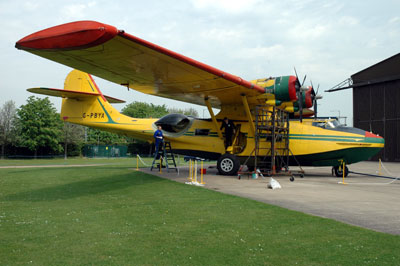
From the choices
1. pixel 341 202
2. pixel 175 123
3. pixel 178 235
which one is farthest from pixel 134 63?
pixel 341 202

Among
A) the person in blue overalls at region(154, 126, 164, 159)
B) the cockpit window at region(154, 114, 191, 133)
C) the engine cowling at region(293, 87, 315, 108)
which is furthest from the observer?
the cockpit window at region(154, 114, 191, 133)

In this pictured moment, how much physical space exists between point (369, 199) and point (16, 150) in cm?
5095

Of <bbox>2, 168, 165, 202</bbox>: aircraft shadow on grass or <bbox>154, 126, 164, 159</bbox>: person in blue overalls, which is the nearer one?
<bbox>2, 168, 165, 202</bbox>: aircraft shadow on grass

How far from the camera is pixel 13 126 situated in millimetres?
51250

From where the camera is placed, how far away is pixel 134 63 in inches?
426

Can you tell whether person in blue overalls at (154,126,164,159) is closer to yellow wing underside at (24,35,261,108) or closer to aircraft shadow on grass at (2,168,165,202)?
yellow wing underside at (24,35,261,108)

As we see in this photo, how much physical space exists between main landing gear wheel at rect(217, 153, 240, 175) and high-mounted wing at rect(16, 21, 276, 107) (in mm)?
2935

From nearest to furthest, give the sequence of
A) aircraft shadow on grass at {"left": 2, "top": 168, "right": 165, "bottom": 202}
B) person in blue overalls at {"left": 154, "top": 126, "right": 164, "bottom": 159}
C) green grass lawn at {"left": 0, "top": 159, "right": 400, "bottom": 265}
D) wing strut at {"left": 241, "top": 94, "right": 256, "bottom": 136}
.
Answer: green grass lawn at {"left": 0, "top": 159, "right": 400, "bottom": 265}
aircraft shadow on grass at {"left": 2, "top": 168, "right": 165, "bottom": 202}
wing strut at {"left": 241, "top": 94, "right": 256, "bottom": 136}
person in blue overalls at {"left": 154, "top": 126, "right": 164, "bottom": 159}

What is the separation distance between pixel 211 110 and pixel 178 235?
1124 centimetres

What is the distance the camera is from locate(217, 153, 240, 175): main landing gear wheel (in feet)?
49.8

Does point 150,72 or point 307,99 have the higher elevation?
point 150,72

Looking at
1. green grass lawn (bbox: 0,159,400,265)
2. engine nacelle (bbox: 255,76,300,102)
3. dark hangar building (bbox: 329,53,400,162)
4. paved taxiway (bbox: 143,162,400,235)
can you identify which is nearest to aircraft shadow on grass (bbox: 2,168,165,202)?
green grass lawn (bbox: 0,159,400,265)

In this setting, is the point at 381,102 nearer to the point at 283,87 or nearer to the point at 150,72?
the point at 283,87

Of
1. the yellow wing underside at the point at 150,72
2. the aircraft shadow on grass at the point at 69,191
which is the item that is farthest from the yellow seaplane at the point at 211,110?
the aircraft shadow on grass at the point at 69,191
